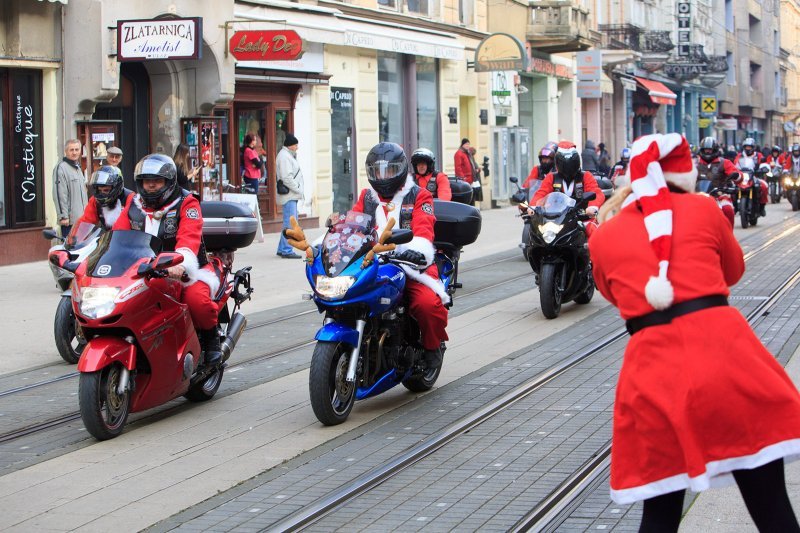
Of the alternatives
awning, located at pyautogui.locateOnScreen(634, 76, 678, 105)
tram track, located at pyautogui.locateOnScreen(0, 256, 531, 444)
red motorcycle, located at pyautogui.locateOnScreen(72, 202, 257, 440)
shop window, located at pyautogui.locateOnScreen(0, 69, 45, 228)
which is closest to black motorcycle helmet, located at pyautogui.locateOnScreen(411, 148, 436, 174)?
tram track, located at pyautogui.locateOnScreen(0, 256, 531, 444)

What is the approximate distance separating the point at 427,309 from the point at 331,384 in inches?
39.7

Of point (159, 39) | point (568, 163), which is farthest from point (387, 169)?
point (159, 39)

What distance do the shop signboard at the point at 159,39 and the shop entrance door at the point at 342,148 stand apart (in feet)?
28.0

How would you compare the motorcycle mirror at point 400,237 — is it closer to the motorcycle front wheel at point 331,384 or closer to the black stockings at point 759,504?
the motorcycle front wheel at point 331,384

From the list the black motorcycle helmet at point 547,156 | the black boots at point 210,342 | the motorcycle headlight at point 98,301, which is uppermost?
the black motorcycle helmet at point 547,156

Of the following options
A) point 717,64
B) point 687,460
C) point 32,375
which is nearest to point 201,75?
point 32,375

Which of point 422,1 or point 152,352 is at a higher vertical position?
point 422,1

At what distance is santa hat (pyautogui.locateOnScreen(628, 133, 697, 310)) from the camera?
13.8 feet

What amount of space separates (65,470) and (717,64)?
58.1 metres

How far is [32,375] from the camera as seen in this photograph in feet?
33.7

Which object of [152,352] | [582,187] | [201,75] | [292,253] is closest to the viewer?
[152,352]

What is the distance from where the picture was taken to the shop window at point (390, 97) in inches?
1198

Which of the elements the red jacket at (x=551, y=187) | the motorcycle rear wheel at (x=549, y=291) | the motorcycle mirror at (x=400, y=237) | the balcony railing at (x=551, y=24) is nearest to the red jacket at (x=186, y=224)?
the motorcycle mirror at (x=400, y=237)

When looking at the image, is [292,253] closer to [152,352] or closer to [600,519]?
[152,352]
